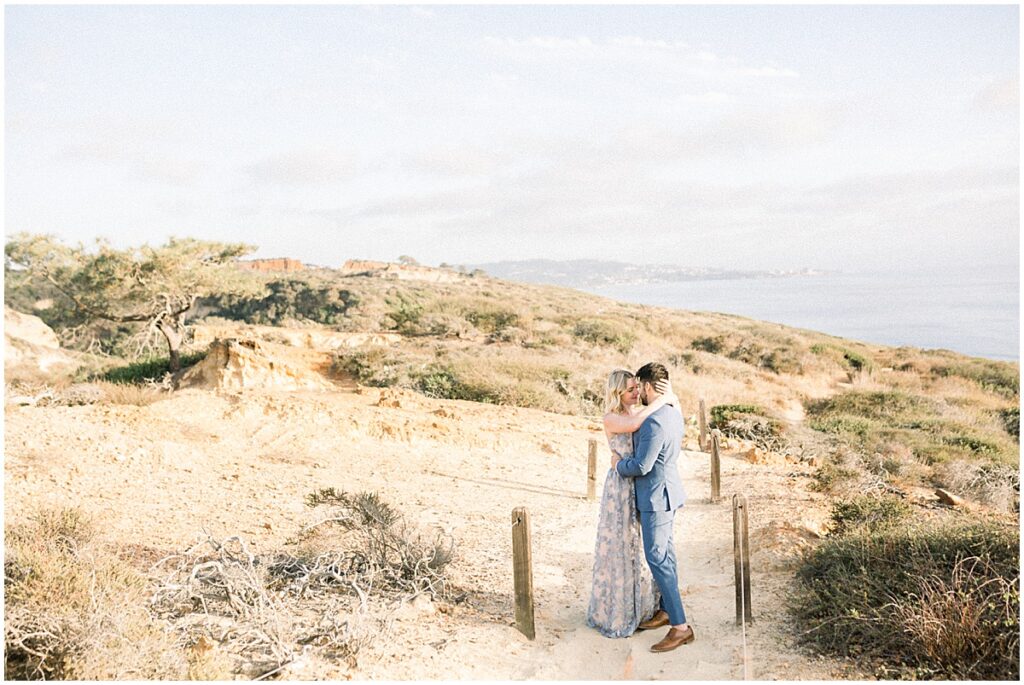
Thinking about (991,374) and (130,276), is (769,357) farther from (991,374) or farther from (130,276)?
(130,276)

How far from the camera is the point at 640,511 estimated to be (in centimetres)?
495

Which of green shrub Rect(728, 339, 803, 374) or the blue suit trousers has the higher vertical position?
the blue suit trousers

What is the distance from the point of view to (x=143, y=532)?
22.9 feet

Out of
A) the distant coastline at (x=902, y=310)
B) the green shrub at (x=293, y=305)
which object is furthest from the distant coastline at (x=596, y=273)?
the green shrub at (x=293, y=305)

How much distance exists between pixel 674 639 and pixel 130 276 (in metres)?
17.9

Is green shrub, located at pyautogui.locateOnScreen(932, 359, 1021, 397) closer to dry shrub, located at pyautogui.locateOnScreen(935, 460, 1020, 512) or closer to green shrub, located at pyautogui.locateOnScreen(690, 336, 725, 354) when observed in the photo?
green shrub, located at pyautogui.locateOnScreen(690, 336, 725, 354)

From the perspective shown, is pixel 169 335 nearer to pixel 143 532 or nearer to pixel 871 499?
pixel 143 532

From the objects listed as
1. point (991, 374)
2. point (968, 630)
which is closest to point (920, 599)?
point (968, 630)

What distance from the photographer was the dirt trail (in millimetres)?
4887

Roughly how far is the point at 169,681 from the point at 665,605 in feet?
10.3

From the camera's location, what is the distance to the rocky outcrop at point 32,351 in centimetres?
1912

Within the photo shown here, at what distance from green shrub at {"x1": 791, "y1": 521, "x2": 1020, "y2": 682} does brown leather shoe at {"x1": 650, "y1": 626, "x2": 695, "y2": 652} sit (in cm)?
84

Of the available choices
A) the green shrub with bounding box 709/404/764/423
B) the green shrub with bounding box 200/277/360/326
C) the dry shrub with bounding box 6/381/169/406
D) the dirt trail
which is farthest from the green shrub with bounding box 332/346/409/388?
the green shrub with bounding box 200/277/360/326

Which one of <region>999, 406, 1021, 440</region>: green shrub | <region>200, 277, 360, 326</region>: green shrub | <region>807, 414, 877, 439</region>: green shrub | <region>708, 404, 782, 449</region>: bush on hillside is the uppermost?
<region>200, 277, 360, 326</region>: green shrub
